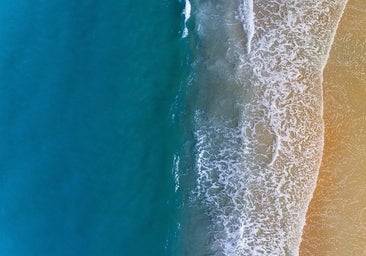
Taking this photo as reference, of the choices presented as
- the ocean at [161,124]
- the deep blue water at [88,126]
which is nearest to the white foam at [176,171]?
the ocean at [161,124]

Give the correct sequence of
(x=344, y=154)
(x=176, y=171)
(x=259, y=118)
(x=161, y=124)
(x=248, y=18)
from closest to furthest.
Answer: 1. (x=344, y=154)
2. (x=176, y=171)
3. (x=259, y=118)
4. (x=161, y=124)
5. (x=248, y=18)

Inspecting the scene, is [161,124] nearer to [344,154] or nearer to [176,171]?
→ [176,171]

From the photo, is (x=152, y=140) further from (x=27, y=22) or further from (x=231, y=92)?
(x=27, y=22)

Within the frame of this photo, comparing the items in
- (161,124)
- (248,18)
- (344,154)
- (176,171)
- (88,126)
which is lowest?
(344,154)

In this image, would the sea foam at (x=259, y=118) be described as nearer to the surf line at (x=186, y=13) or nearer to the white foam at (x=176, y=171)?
the surf line at (x=186, y=13)

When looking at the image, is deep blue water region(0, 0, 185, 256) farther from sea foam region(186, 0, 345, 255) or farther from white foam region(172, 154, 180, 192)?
sea foam region(186, 0, 345, 255)

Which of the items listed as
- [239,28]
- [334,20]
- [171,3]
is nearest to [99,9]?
[171,3]

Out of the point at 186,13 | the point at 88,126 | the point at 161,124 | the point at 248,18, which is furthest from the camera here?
the point at 186,13

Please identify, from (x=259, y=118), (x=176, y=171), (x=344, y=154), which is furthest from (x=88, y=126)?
(x=344, y=154)
